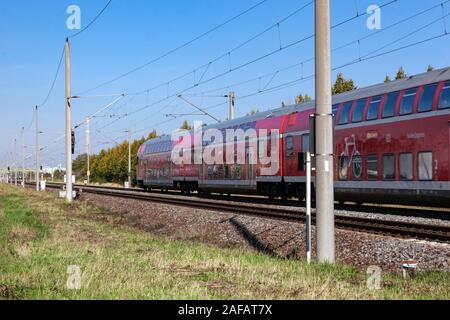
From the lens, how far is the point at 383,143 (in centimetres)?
A: 1911

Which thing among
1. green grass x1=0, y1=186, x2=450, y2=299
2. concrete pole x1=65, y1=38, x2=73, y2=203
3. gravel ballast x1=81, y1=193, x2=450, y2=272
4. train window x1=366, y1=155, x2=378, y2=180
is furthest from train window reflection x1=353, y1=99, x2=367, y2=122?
concrete pole x1=65, y1=38, x2=73, y2=203

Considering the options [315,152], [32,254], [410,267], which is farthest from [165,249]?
[410,267]

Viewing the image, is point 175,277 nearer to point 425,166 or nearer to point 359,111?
point 425,166

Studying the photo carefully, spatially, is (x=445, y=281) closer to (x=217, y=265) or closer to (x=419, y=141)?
(x=217, y=265)

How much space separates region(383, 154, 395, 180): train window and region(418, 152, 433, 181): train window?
4.10 feet

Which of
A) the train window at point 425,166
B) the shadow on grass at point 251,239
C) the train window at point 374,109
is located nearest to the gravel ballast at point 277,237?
the shadow on grass at point 251,239

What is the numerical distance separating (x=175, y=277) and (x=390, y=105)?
1308cm

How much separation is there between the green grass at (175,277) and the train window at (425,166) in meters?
8.38

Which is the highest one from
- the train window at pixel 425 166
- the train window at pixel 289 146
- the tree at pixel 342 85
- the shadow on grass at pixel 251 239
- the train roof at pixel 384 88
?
the tree at pixel 342 85

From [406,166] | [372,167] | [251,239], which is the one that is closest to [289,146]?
[372,167]

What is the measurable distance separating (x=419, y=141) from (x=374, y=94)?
314 centimetres

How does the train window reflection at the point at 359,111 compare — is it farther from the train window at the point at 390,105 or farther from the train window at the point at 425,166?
the train window at the point at 425,166

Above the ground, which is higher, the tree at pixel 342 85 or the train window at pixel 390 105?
the tree at pixel 342 85

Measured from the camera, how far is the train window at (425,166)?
1706 centimetres
